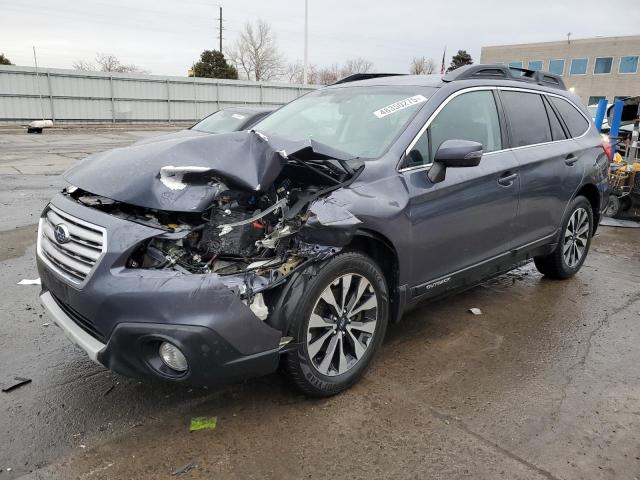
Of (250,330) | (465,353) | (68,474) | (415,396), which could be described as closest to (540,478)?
(415,396)

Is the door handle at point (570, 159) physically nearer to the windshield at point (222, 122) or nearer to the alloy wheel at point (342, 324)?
the alloy wheel at point (342, 324)

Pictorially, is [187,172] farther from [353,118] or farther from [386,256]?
[353,118]

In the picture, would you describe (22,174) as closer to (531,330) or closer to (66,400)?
(66,400)

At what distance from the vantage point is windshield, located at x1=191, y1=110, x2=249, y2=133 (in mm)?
11227

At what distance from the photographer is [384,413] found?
295 cm

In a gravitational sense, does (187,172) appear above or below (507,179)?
above

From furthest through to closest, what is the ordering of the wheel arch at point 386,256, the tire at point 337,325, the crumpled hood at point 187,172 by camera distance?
the wheel arch at point 386,256
the tire at point 337,325
the crumpled hood at point 187,172

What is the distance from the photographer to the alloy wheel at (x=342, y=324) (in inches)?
113

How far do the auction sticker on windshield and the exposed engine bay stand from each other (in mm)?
945

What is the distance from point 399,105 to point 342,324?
1.62 m

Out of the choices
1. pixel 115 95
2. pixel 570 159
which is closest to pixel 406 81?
pixel 570 159

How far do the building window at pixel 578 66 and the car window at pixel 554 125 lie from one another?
182 feet

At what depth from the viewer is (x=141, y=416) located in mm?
2863

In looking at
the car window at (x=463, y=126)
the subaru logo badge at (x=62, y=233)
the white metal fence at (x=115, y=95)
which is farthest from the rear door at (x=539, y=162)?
the white metal fence at (x=115, y=95)
